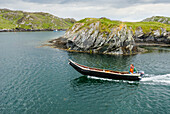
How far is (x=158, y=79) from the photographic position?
31.8 meters

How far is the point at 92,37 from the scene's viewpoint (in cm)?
6450

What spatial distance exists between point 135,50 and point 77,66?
4379 cm

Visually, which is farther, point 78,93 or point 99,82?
point 99,82

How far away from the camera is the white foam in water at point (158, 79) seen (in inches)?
1196

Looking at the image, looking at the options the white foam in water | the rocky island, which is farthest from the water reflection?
the rocky island

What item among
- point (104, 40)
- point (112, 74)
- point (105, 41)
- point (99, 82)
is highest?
point (104, 40)

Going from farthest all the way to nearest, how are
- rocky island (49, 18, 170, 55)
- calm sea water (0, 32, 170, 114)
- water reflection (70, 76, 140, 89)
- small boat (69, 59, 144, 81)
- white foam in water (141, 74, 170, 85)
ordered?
rocky island (49, 18, 170, 55), small boat (69, 59, 144, 81), white foam in water (141, 74, 170, 85), water reflection (70, 76, 140, 89), calm sea water (0, 32, 170, 114)

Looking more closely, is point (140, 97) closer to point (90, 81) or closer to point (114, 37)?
point (90, 81)

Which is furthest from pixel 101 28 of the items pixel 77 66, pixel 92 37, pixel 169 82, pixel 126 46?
pixel 169 82

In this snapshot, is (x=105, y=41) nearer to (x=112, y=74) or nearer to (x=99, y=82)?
(x=112, y=74)

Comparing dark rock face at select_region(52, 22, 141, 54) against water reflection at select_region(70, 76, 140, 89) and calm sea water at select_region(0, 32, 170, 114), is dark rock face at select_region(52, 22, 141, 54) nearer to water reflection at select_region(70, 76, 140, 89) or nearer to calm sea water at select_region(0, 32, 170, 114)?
calm sea water at select_region(0, 32, 170, 114)

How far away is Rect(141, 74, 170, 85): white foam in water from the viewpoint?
1196 inches

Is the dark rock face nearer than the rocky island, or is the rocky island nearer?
the dark rock face

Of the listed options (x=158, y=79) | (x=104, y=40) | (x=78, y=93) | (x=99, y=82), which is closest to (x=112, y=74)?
(x=99, y=82)
